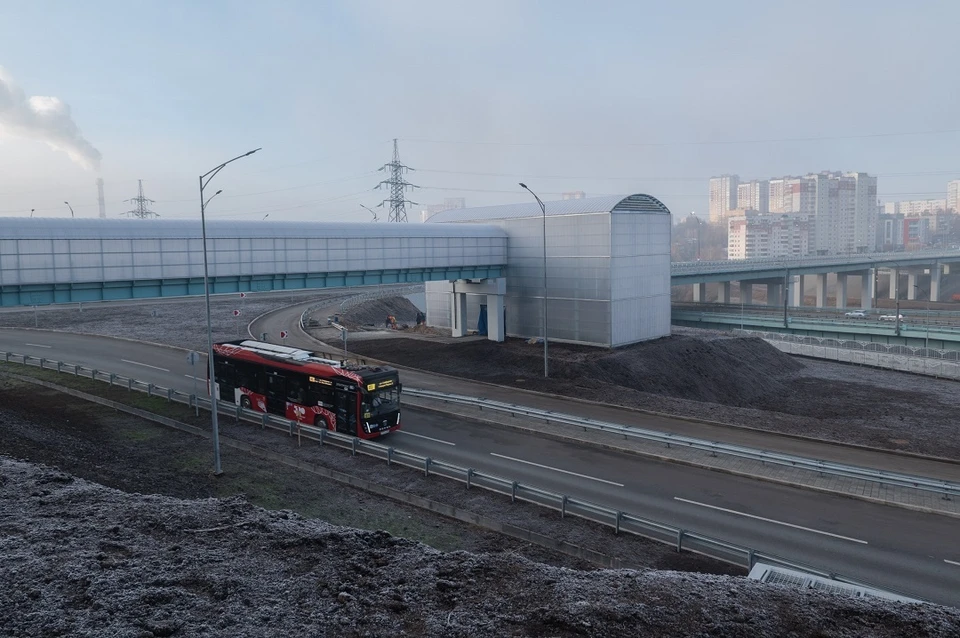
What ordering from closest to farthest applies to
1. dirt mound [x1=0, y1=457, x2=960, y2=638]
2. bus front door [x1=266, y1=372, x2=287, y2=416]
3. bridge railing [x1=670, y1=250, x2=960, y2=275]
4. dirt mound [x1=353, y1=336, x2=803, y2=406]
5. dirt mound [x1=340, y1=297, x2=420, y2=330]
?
dirt mound [x1=0, y1=457, x2=960, y2=638]
bus front door [x1=266, y1=372, x2=287, y2=416]
dirt mound [x1=353, y1=336, x2=803, y2=406]
dirt mound [x1=340, y1=297, x2=420, y2=330]
bridge railing [x1=670, y1=250, x2=960, y2=275]

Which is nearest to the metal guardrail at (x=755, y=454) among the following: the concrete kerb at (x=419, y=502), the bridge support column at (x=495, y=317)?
the concrete kerb at (x=419, y=502)

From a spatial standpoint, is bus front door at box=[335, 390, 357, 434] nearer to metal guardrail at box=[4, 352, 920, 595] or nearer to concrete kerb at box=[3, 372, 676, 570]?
metal guardrail at box=[4, 352, 920, 595]

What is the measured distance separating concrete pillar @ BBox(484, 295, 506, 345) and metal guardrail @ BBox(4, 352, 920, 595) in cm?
1564

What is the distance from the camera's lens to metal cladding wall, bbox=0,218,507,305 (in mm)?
29734

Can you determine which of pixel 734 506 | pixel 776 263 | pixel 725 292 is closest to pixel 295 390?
pixel 734 506

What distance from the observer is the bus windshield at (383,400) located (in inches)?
963

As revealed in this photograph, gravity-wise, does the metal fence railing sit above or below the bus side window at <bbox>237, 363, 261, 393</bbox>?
below

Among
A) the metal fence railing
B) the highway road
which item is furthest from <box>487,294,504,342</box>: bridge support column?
the metal fence railing

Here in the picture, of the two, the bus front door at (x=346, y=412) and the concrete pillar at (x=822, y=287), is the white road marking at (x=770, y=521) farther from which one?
the concrete pillar at (x=822, y=287)

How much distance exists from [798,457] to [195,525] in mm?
18127

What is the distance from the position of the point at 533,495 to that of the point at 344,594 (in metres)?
8.58

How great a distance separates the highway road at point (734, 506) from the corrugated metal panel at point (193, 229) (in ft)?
50.5

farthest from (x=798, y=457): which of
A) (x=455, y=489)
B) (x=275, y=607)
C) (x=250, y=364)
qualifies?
(x=250, y=364)

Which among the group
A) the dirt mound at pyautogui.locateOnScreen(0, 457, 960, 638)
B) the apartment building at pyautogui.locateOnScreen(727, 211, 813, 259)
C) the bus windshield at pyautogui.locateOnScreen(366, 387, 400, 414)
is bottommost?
the dirt mound at pyautogui.locateOnScreen(0, 457, 960, 638)
